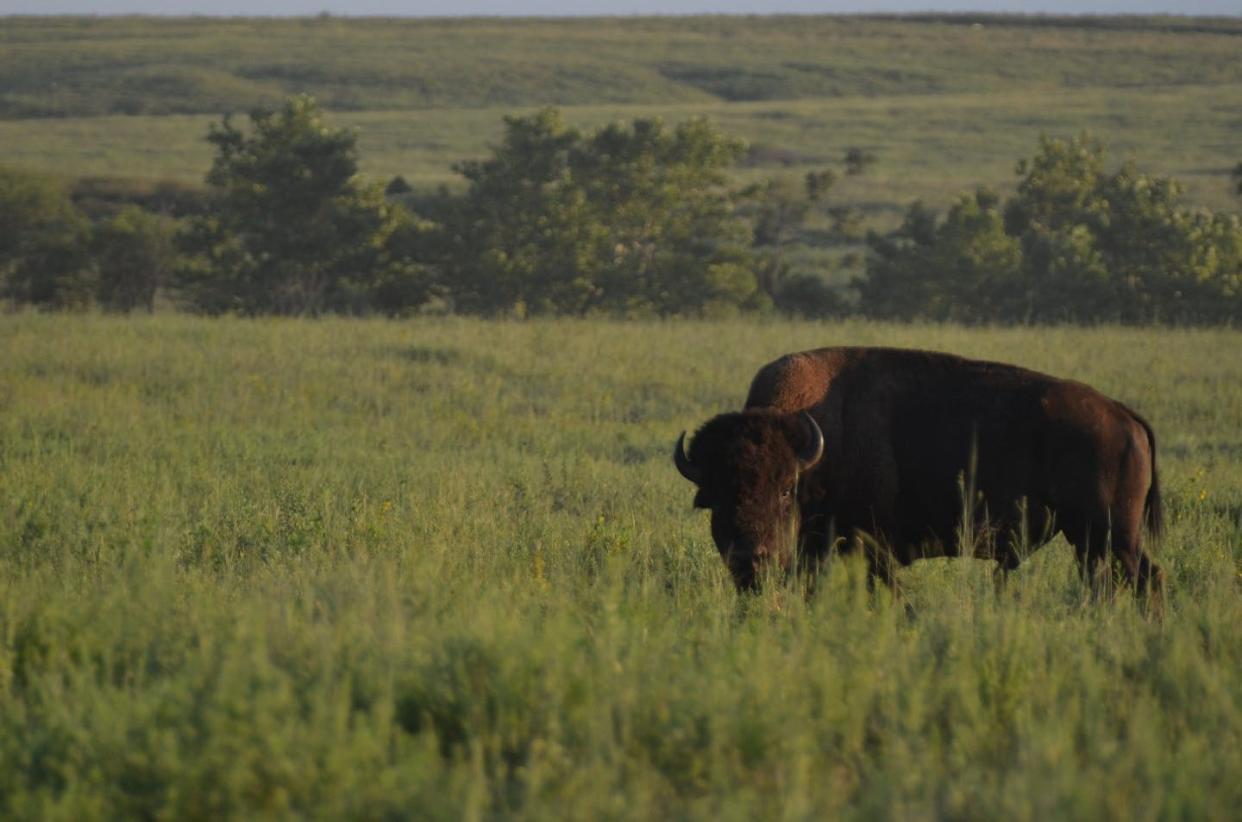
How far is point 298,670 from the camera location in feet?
15.9

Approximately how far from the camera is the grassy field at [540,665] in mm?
4043

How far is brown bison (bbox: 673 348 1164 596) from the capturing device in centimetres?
704

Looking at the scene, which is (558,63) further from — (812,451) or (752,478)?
(752,478)

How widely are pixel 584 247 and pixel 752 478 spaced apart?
25.1 metres

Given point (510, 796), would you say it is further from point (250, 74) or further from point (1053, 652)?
point (250, 74)

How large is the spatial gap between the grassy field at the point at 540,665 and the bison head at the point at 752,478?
217 millimetres

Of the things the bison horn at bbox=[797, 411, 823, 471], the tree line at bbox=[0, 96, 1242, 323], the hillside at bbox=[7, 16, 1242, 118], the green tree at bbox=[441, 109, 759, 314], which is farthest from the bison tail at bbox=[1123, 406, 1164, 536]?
the hillside at bbox=[7, 16, 1242, 118]

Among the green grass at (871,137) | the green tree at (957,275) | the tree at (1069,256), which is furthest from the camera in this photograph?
the green grass at (871,137)

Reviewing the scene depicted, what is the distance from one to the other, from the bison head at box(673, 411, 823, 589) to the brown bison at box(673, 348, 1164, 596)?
10 millimetres

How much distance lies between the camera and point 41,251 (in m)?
33.8

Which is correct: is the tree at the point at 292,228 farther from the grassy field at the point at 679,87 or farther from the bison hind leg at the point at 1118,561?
the bison hind leg at the point at 1118,561

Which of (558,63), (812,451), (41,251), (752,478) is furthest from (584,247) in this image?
(558,63)

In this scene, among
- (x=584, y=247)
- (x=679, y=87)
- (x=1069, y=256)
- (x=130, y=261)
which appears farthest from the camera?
(x=679, y=87)

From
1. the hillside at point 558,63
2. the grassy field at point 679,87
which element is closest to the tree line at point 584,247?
the grassy field at point 679,87
